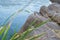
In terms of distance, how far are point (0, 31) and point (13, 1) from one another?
1268 centimetres

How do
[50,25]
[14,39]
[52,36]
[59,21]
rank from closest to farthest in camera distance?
[14,39], [52,36], [50,25], [59,21]

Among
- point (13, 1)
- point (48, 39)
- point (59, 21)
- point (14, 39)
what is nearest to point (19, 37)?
point (14, 39)

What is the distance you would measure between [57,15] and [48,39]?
84cm

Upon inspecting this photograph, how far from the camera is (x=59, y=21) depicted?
2.62 metres

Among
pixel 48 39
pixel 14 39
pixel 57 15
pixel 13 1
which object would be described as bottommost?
pixel 14 39

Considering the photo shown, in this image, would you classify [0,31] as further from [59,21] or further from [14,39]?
[59,21]

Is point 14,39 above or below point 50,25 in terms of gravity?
below

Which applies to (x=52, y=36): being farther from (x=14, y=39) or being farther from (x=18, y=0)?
(x=18, y=0)

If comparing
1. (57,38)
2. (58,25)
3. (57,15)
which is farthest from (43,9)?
(57,38)

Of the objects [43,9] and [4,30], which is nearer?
[4,30]

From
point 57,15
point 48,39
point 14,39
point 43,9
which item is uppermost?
point 43,9

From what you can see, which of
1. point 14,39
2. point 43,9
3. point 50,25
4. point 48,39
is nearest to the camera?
point 14,39

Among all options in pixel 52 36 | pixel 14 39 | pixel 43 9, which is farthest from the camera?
pixel 43 9

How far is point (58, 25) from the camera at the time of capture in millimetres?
2490
